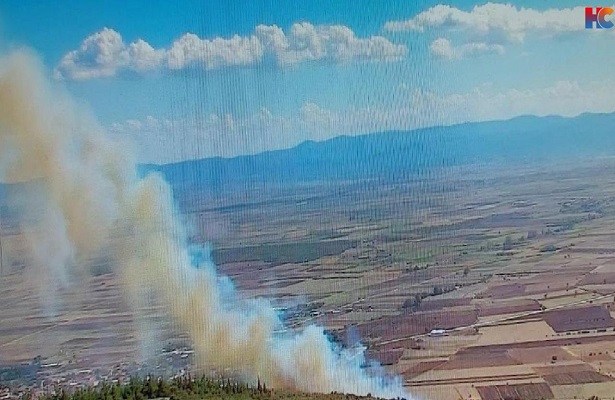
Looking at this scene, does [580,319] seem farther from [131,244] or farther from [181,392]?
[131,244]

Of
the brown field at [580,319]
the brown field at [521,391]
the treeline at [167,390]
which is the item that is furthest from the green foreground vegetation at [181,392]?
the brown field at [580,319]

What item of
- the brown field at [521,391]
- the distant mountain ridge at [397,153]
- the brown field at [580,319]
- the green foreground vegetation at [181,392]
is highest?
the distant mountain ridge at [397,153]

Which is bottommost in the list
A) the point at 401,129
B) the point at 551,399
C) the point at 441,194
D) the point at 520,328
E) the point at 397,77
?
the point at 551,399

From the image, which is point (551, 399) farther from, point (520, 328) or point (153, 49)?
point (153, 49)

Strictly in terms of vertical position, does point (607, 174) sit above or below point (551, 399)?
above

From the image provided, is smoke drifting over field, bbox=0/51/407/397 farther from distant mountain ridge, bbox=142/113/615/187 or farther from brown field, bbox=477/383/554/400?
brown field, bbox=477/383/554/400

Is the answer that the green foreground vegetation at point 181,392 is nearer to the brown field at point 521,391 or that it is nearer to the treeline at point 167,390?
the treeline at point 167,390

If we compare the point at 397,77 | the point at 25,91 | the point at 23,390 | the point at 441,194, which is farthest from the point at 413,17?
the point at 23,390
